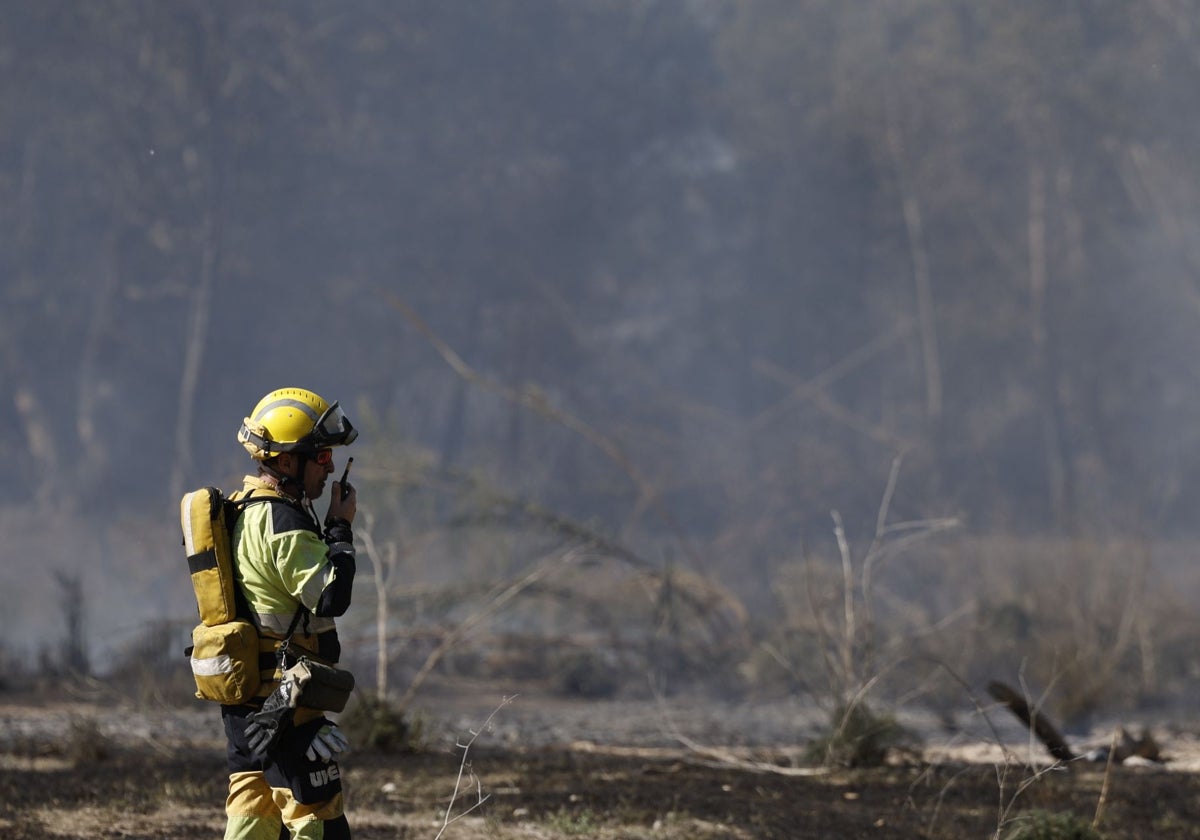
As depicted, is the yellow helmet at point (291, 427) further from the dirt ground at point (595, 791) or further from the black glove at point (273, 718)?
the dirt ground at point (595, 791)

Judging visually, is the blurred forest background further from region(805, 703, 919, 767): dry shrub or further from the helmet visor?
the helmet visor

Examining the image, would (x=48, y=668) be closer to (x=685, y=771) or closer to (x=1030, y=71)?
(x=685, y=771)

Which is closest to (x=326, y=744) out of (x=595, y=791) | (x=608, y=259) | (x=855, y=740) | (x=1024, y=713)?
(x=595, y=791)

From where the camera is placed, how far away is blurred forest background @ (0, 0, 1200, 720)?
2945 cm

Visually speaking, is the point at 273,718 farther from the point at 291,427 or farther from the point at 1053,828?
the point at 1053,828

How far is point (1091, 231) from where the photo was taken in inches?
1235

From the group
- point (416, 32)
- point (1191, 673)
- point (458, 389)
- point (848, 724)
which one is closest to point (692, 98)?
point (416, 32)

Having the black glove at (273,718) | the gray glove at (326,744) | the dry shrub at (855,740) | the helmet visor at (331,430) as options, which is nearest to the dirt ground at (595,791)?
the dry shrub at (855,740)

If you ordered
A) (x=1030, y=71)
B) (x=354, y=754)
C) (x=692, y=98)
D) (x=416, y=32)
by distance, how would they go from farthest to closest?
(x=692, y=98)
(x=416, y=32)
(x=1030, y=71)
(x=354, y=754)

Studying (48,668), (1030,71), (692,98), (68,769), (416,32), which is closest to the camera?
(68,769)

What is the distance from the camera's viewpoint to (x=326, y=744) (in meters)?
3.80

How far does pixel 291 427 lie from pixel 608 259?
101 feet

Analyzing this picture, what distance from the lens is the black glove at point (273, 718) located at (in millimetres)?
3703

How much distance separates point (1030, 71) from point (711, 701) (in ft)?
71.7
